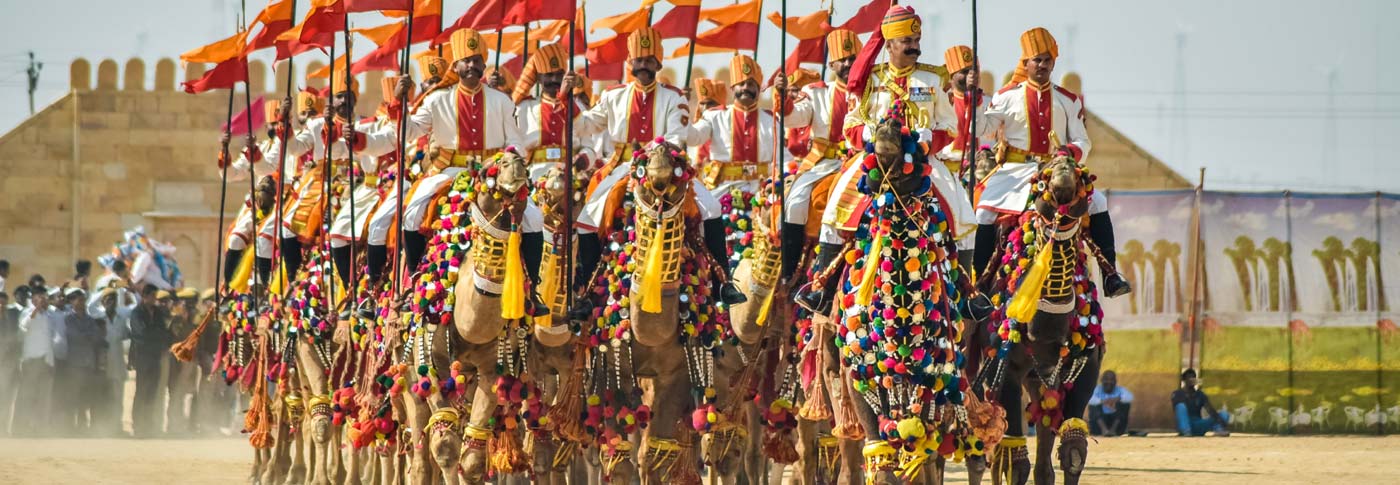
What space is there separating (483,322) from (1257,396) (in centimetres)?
1331

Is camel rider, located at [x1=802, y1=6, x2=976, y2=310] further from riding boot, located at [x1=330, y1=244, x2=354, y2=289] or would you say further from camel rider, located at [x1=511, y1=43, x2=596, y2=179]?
riding boot, located at [x1=330, y1=244, x2=354, y2=289]

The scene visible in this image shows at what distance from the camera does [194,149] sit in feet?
153

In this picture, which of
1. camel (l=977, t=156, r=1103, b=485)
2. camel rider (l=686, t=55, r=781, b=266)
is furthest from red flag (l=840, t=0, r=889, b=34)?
camel (l=977, t=156, r=1103, b=485)

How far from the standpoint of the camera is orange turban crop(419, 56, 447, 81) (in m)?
16.3

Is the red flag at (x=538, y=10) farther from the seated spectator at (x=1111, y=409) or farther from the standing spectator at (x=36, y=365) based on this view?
the standing spectator at (x=36, y=365)

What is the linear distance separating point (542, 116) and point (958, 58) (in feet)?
10.3

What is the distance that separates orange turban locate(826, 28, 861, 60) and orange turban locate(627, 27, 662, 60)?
1460 millimetres

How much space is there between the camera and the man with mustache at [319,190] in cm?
1639

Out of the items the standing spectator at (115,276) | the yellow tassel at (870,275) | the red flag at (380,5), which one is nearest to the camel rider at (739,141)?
the red flag at (380,5)

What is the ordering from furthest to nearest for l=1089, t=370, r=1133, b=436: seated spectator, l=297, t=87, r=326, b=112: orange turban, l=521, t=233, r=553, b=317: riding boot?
l=1089, t=370, r=1133, b=436: seated spectator → l=297, t=87, r=326, b=112: orange turban → l=521, t=233, r=553, b=317: riding boot

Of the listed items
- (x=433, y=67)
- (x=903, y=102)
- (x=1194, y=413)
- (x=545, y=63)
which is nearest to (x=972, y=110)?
(x=903, y=102)

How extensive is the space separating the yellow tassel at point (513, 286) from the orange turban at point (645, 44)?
318 cm

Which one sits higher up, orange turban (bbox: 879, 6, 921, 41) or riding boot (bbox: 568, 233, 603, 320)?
orange turban (bbox: 879, 6, 921, 41)

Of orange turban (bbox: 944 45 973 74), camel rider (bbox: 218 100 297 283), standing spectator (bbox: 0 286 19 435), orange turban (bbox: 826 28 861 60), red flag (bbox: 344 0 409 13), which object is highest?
red flag (bbox: 344 0 409 13)
